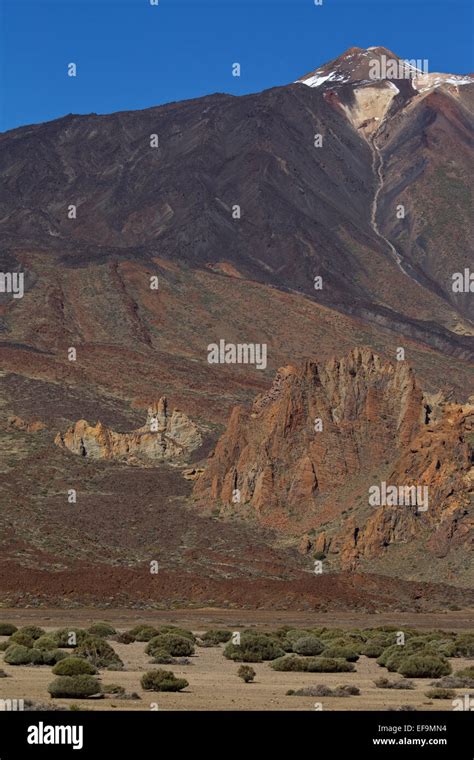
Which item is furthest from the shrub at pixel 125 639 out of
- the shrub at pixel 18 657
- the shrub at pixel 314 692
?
the shrub at pixel 314 692

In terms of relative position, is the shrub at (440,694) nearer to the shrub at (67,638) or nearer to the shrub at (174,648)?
the shrub at (174,648)

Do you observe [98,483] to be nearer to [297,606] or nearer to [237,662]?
[297,606]

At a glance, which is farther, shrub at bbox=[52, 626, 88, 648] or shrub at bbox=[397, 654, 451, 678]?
shrub at bbox=[52, 626, 88, 648]

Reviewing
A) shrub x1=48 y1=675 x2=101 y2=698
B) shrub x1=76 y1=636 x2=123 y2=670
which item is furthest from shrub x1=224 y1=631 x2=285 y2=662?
shrub x1=48 y1=675 x2=101 y2=698

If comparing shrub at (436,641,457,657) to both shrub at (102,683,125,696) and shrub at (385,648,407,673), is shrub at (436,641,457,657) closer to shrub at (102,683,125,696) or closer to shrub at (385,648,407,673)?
shrub at (385,648,407,673)

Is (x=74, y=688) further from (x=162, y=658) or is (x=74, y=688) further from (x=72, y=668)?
(x=162, y=658)

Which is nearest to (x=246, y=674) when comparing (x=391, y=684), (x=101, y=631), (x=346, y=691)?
(x=391, y=684)

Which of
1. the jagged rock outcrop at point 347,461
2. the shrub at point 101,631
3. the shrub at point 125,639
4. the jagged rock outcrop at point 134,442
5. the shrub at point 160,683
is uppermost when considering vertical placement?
the jagged rock outcrop at point 134,442
